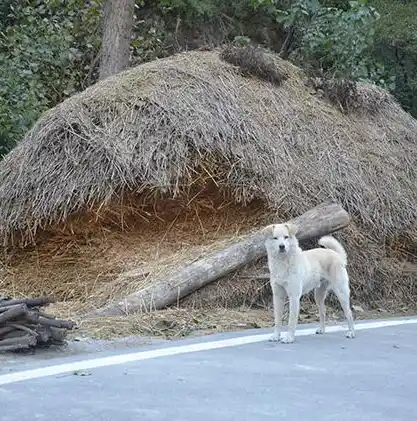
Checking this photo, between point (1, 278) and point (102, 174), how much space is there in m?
2.11

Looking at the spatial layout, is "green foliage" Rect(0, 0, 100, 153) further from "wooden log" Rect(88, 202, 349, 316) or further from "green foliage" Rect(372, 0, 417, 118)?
"green foliage" Rect(372, 0, 417, 118)

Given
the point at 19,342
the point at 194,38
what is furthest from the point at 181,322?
the point at 194,38

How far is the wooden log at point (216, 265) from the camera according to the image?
11.1 m

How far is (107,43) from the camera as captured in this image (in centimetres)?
1780

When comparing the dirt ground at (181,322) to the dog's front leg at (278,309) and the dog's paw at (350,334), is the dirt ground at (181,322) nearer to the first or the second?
the dog's front leg at (278,309)

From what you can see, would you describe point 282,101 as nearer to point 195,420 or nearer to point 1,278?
point 1,278

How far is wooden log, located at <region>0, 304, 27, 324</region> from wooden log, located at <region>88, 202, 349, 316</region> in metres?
2.43

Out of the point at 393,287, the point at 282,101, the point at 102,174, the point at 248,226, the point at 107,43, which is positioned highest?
the point at 107,43

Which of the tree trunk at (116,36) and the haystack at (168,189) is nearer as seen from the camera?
the haystack at (168,189)

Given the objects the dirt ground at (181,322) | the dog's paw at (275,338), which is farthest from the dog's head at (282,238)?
the dirt ground at (181,322)

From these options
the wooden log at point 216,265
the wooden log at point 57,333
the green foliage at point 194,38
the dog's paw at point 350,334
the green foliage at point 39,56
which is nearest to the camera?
the wooden log at point 57,333

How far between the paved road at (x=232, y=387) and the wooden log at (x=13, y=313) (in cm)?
60

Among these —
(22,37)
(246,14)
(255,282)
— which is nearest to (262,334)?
(255,282)

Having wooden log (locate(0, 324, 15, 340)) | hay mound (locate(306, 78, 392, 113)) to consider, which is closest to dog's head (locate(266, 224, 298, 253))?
wooden log (locate(0, 324, 15, 340))
